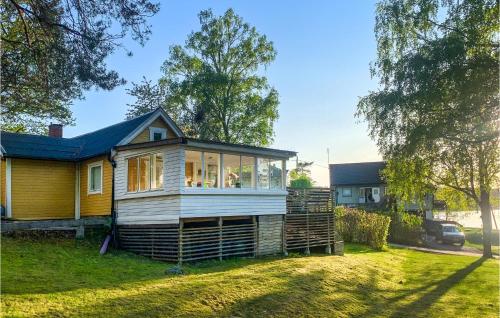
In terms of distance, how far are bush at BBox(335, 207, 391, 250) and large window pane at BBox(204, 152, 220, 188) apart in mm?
11871

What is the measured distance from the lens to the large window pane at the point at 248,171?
655 inches

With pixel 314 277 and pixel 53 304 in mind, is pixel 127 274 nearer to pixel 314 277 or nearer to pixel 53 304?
pixel 53 304

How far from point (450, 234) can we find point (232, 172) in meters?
21.4

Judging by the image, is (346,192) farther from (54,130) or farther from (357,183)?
(54,130)

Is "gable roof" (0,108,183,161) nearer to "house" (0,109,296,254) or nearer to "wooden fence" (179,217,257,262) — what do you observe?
"house" (0,109,296,254)

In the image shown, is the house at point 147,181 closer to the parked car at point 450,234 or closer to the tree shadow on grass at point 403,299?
the tree shadow on grass at point 403,299

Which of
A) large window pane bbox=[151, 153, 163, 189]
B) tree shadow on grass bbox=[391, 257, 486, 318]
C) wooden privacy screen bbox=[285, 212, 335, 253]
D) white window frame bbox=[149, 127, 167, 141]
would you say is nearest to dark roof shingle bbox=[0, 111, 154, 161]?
white window frame bbox=[149, 127, 167, 141]

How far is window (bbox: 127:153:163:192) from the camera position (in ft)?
49.4

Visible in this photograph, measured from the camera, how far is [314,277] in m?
13.0

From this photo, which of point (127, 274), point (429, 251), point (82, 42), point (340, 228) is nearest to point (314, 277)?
point (127, 274)

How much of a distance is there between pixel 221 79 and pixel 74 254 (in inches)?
794

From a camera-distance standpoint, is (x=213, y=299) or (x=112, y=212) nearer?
(x=213, y=299)

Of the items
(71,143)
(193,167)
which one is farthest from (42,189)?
(193,167)

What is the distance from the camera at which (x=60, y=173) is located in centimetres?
1833
